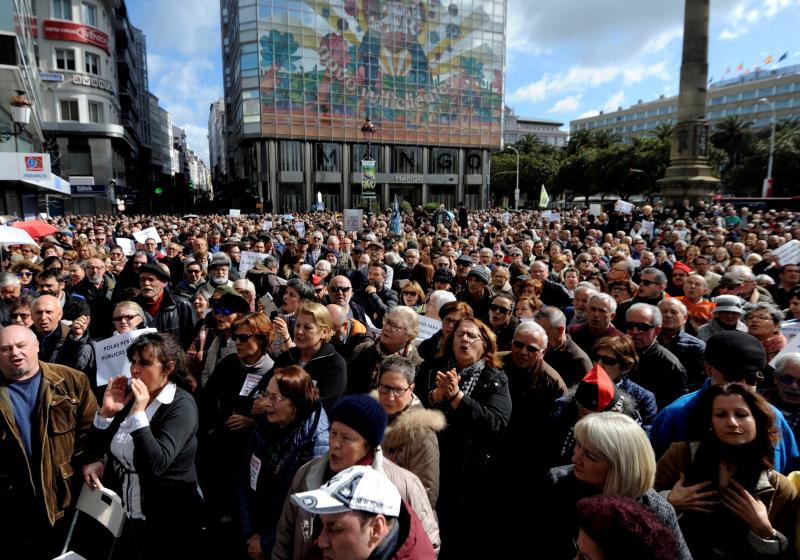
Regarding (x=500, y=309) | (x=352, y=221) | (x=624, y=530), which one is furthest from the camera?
(x=352, y=221)

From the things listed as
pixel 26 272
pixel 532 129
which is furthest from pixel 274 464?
pixel 532 129

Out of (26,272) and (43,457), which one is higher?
(26,272)

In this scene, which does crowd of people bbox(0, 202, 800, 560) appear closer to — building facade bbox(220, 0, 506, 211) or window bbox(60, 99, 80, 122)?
building facade bbox(220, 0, 506, 211)

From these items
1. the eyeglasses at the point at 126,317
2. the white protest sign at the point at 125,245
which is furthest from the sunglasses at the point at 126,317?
the white protest sign at the point at 125,245

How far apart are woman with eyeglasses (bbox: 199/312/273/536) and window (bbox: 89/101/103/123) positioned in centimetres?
5540

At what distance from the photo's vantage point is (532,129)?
15375 cm

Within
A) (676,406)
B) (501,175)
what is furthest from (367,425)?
(501,175)

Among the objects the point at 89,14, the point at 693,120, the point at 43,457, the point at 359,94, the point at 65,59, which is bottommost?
the point at 43,457

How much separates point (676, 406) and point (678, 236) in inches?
454

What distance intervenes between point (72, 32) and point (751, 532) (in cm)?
5863

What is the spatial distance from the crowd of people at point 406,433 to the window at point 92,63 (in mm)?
53304

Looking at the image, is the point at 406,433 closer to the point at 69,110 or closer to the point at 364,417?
the point at 364,417

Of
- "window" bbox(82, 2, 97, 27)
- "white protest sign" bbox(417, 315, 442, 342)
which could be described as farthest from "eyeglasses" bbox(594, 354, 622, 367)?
"window" bbox(82, 2, 97, 27)

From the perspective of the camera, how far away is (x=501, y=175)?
269ft
